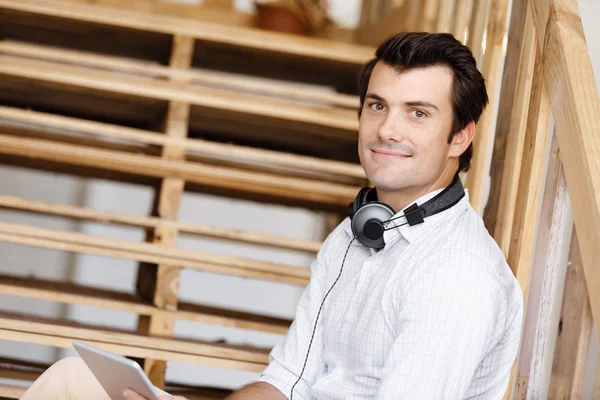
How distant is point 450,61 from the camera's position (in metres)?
1.48

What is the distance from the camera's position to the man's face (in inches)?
57.6

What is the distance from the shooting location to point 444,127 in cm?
148

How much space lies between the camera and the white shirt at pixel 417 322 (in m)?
1.26

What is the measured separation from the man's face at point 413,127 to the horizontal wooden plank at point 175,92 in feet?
2.76

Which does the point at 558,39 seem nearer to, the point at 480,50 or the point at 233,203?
the point at 480,50

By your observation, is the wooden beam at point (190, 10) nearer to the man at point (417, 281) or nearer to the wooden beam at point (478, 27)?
the wooden beam at point (478, 27)

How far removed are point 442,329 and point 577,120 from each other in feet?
1.37

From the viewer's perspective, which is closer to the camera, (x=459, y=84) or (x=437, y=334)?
(x=437, y=334)

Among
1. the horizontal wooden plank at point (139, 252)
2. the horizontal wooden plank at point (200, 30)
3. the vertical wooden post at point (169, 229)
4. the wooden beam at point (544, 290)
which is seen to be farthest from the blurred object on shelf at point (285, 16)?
the wooden beam at point (544, 290)

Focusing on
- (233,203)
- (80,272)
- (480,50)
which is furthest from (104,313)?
(480,50)

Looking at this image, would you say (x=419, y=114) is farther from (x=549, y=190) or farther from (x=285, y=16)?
(x=285, y=16)

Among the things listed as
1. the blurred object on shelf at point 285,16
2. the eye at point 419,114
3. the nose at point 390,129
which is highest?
the blurred object on shelf at point 285,16

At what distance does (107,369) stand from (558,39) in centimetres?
99

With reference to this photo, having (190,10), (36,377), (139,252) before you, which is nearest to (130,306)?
(139,252)
